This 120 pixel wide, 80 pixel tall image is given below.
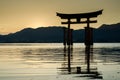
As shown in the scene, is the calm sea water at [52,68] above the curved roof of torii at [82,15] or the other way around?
the other way around

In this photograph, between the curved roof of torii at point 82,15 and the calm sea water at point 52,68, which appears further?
the curved roof of torii at point 82,15

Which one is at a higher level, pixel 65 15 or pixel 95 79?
pixel 65 15

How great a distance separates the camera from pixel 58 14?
1630 inches

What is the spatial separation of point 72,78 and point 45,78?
1.98m

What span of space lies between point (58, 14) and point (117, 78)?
1748 centimetres

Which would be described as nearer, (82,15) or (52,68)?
(52,68)

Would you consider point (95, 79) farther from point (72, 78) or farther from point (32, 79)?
point (32, 79)

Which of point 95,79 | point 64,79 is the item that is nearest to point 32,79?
point 64,79

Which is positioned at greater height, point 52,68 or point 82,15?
point 82,15

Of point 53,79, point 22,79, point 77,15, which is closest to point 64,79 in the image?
point 53,79

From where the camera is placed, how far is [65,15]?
1612 inches

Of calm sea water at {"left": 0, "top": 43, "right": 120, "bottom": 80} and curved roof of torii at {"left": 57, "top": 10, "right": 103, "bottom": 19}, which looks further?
curved roof of torii at {"left": 57, "top": 10, "right": 103, "bottom": 19}

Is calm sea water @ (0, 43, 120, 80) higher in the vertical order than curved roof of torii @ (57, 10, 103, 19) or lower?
lower

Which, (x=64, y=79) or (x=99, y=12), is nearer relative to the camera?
(x=64, y=79)
